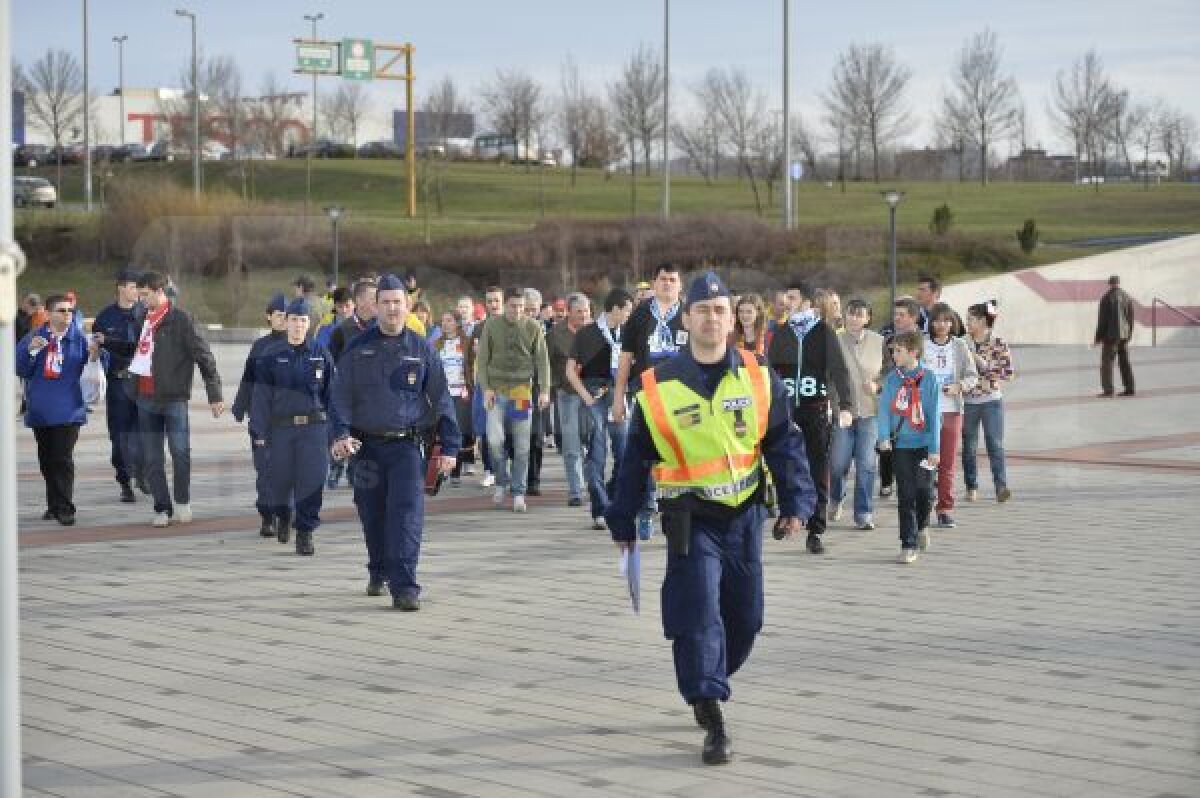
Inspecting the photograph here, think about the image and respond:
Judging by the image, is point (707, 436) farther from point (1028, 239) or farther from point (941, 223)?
point (941, 223)

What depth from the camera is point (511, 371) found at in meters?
15.6

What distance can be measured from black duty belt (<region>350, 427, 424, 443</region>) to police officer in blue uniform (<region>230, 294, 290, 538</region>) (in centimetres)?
254

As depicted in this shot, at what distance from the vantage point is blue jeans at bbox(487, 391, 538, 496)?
50.1 ft

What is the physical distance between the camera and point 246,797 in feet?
21.7

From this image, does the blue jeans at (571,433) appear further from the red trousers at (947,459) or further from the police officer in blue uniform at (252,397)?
the red trousers at (947,459)

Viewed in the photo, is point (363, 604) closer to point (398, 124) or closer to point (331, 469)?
point (331, 469)

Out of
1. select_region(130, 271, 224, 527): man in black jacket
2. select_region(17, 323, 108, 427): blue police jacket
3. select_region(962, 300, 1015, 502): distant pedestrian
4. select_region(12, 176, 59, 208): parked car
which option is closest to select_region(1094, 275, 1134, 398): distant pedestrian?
select_region(962, 300, 1015, 502): distant pedestrian

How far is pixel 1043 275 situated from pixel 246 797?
39.6 m

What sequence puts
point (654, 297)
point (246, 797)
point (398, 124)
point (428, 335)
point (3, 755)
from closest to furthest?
point (3, 755), point (246, 797), point (654, 297), point (428, 335), point (398, 124)

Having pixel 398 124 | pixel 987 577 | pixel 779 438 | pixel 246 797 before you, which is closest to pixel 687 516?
pixel 779 438

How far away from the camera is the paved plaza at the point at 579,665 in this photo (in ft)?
22.8

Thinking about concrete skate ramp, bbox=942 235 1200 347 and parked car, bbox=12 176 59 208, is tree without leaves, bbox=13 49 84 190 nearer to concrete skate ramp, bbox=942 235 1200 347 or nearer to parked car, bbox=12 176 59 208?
parked car, bbox=12 176 59 208

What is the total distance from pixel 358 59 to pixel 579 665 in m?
47.5

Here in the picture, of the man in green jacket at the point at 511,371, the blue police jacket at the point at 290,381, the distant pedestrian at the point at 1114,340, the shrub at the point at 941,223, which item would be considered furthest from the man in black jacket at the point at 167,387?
the shrub at the point at 941,223
